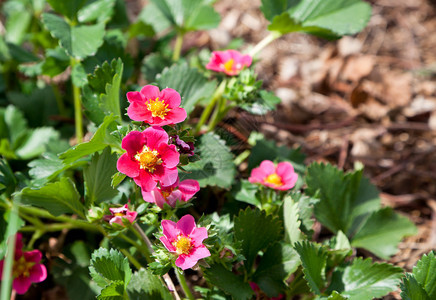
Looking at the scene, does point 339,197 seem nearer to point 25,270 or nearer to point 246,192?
point 246,192

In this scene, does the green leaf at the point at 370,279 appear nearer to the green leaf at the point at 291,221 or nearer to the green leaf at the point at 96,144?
the green leaf at the point at 291,221

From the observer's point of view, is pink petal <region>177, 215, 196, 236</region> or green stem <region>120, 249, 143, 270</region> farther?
green stem <region>120, 249, 143, 270</region>

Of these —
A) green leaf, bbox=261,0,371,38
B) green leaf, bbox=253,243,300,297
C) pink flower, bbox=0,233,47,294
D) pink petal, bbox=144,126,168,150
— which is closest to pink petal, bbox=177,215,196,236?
pink petal, bbox=144,126,168,150

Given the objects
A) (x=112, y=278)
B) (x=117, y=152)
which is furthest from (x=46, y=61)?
(x=112, y=278)

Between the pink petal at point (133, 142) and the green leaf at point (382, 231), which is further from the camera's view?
the green leaf at point (382, 231)

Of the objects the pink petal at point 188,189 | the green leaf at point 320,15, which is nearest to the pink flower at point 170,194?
the pink petal at point 188,189

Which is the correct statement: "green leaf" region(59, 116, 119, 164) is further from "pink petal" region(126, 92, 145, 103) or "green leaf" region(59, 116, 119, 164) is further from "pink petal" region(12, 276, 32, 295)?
"pink petal" region(12, 276, 32, 295)
